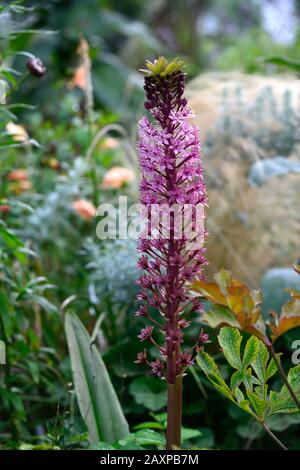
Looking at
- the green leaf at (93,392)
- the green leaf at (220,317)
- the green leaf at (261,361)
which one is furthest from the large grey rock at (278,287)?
the green leaf at (220,317)

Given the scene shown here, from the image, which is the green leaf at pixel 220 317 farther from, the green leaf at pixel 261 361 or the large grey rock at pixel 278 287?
the large grey rock at pixel 278 287

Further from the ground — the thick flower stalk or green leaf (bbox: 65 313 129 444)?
the thick flower stalk

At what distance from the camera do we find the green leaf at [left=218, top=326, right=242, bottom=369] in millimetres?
1012

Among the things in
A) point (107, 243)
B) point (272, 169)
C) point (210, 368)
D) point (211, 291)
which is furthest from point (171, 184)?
point (107, 243)

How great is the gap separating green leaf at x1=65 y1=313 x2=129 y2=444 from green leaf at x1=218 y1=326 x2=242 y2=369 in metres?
0.36

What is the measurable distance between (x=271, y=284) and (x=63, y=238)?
1.04 metres

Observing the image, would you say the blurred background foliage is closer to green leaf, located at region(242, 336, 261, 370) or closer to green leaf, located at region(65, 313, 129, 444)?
green leaf, located at region(65, 313, 129, 444)

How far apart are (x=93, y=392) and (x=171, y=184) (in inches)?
21.1

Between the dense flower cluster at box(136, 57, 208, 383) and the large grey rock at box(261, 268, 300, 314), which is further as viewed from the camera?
the large grey rock at box(261, 268, 300, 314)

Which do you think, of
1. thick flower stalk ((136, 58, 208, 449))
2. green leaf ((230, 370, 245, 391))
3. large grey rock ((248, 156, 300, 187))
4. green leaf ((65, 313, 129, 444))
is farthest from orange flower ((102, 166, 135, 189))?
green leaf ((230, 370, 245, 391))

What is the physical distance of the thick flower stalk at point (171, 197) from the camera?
3.13 ft

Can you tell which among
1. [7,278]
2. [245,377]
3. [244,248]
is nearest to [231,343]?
[245,377]

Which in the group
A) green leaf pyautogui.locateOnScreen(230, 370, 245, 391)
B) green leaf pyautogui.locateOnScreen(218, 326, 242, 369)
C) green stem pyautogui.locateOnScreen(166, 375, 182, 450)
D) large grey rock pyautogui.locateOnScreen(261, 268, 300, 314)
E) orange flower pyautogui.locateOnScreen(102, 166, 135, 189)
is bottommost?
green stem pyautogui.locateOnScreen(166, 375, 182, 450)
